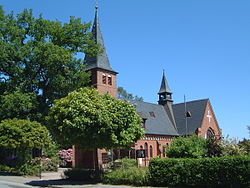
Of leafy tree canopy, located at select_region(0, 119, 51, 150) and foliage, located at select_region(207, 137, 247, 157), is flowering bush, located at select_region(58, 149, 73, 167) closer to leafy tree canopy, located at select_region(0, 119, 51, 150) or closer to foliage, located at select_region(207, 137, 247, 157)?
leafy tree canopy, located at select_region(0, 119, 51, 150)

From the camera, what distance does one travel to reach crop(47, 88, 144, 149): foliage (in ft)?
69.8

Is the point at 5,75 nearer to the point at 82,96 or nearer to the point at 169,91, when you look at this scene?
the point at 82,96

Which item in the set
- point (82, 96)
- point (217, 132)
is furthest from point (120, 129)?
point (217, 132)

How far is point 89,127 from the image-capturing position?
21406 mm

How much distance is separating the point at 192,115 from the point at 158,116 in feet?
20.4

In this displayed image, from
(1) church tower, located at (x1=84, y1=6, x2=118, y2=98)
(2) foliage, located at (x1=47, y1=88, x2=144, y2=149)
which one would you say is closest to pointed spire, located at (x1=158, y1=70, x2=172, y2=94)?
(1) church tower, located at (x1=84, y1=6, x2=118, y2=98)

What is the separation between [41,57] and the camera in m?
34.0

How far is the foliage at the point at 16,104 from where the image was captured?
31359 mm

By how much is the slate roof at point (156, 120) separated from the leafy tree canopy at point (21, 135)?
18.6 metres

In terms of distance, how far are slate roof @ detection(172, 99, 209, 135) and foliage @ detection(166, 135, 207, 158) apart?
2417 cm

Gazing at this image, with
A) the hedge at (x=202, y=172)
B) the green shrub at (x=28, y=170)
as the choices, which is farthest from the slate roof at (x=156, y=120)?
the hedge at (x=202, y=172)

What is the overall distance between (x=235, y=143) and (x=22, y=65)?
24.3m

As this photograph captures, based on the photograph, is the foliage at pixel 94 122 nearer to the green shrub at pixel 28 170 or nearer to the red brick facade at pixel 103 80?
the green shrub at pixel 28 170

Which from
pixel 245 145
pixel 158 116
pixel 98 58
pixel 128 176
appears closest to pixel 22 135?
pixel 128 176
